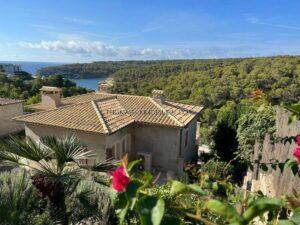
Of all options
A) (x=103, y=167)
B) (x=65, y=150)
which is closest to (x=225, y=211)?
(x=103, y=167)

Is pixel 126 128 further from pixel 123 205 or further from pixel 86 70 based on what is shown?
pixel 86 70

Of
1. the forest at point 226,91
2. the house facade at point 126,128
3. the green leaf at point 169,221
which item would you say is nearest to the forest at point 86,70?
the forest at point 226,91

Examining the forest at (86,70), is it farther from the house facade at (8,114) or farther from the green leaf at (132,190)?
the green leaf at (132,190)

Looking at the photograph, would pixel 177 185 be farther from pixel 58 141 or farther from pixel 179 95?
pixel 179 95

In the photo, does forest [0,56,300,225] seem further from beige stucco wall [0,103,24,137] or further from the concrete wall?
beige stucco wall [0,103,24,137]

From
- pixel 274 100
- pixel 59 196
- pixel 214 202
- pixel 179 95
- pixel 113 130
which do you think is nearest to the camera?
pixel 214 202

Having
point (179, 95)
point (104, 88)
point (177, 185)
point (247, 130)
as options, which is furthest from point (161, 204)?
point (179, 95)
